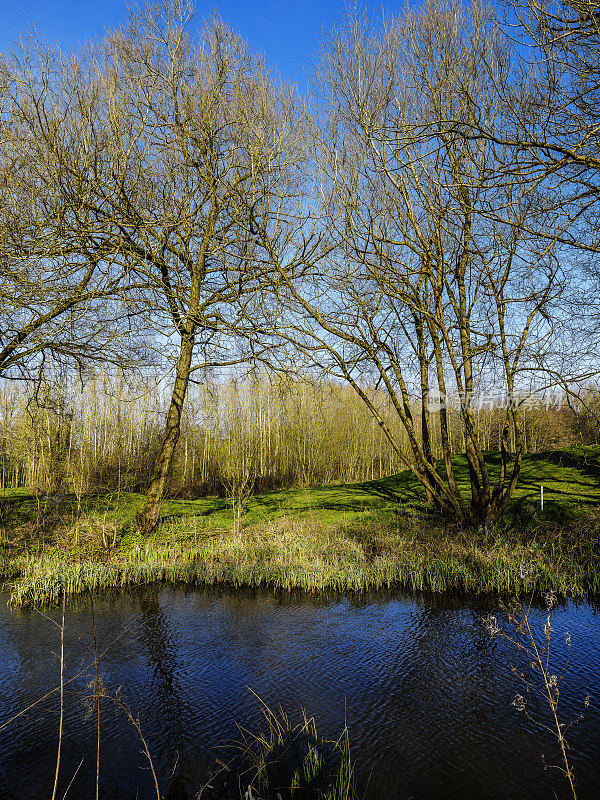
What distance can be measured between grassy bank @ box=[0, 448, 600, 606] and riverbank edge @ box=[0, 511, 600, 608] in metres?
0.02

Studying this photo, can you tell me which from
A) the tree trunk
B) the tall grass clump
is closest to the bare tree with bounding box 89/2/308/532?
the tree trunk

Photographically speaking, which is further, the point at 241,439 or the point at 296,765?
the point at 241,439

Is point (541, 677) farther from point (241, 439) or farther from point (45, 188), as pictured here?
point (241, 439)

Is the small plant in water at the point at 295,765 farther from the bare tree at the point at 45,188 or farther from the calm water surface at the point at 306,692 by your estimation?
the bare tree at the point at 45,188

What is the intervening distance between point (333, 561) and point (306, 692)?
11.1ft

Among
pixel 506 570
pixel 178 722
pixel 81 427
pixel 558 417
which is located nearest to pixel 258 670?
pixel 178 722

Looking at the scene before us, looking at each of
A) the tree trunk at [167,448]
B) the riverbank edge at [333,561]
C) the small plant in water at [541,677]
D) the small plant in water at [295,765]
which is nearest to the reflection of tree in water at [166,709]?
the small plant in water at [295,765]

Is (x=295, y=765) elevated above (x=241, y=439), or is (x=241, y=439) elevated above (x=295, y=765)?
(x=241, y=439)

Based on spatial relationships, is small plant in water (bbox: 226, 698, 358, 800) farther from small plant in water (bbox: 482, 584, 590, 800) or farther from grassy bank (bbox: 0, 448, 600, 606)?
grassy bank (bbox: 0, 448, 600, 606)

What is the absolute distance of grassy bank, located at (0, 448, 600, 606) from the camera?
20.9 ft

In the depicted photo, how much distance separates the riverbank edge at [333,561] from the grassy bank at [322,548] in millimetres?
17

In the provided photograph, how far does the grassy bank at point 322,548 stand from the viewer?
6371 millimetres

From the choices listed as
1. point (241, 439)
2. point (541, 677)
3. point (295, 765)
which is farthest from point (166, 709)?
point (241, 439)

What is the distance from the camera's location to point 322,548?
24.8 feet
